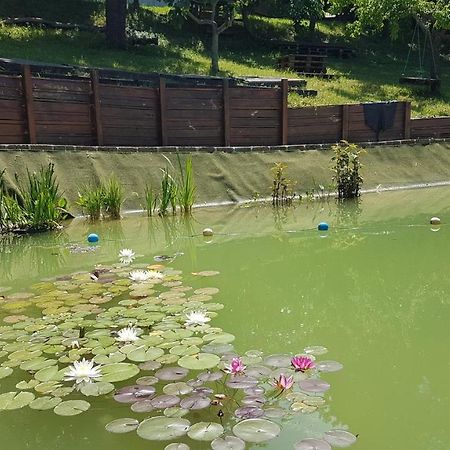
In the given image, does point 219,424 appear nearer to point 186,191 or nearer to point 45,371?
point 45,371

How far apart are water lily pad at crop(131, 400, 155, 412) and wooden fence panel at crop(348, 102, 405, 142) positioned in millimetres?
8893

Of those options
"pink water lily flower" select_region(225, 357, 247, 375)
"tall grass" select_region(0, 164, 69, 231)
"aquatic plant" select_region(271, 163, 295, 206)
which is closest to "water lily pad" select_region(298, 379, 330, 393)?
"pink water lily flower" select_region(225, 357, 247, 375)

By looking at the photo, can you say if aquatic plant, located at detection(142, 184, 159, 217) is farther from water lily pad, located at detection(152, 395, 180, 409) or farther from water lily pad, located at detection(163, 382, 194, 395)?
water lily pad, located at detection(152, 395, 180, 409)

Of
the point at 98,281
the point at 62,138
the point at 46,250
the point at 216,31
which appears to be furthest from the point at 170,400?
the point at 216,31

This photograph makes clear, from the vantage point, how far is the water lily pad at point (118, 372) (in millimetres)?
2730

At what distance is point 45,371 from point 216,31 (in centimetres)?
1345

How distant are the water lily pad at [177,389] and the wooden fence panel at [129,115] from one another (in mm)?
6490

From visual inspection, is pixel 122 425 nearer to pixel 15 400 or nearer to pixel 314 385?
pixel 15 400

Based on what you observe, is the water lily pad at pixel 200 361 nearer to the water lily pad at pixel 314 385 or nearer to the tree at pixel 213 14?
the water lily pad at pixel 314 385

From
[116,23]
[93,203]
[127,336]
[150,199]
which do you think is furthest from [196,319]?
[116,23]

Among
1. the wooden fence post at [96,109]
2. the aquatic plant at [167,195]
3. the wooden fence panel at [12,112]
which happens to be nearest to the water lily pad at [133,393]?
the aquatic plant at [167,195]

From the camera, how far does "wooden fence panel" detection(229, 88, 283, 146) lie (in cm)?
973

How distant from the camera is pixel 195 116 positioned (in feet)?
30.9

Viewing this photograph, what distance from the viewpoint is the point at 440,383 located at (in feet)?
9.13
